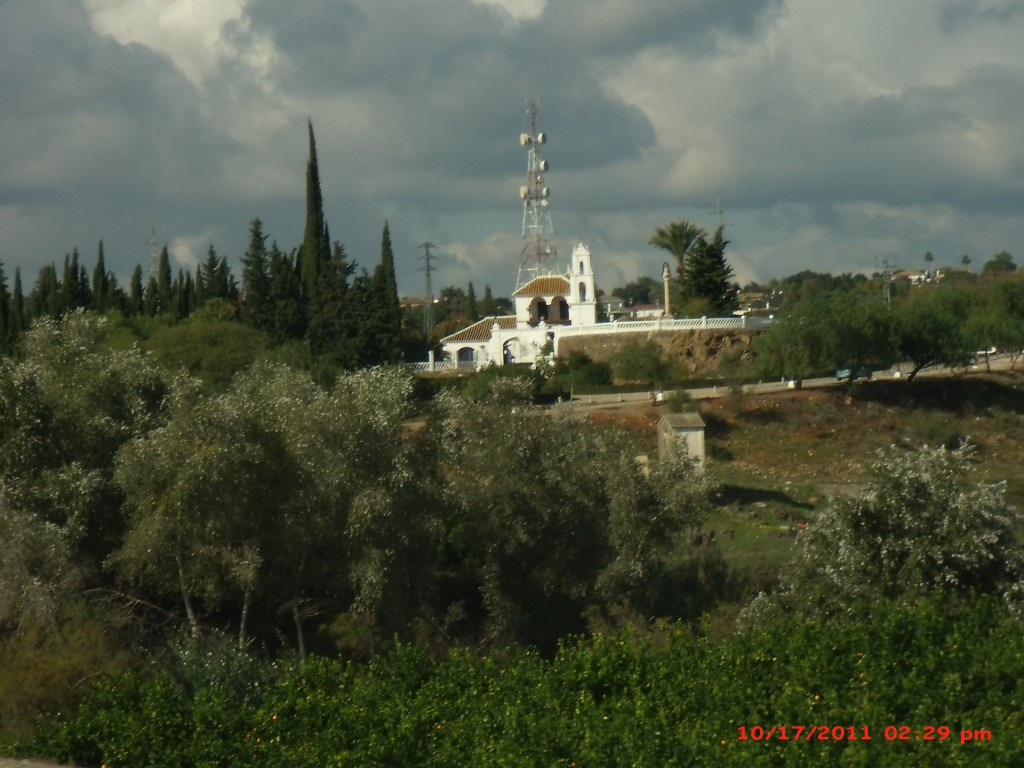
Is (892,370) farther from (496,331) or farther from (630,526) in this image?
(630,526)

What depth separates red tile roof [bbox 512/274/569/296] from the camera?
2886 inches

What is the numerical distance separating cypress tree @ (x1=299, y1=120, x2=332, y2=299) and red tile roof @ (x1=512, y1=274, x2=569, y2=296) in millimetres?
15561

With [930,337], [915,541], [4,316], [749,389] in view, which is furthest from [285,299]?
[915,541]

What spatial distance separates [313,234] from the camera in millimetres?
61000

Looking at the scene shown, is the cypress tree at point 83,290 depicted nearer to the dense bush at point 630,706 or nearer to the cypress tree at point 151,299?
the cypress tree at point 151,299

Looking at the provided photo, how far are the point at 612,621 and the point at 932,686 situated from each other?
429 inches

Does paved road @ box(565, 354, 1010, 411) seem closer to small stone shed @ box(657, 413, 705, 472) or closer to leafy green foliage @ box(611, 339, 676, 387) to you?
leafy green foliage @ box(611, 339, 676, 387)

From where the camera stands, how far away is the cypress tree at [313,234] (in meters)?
60.2

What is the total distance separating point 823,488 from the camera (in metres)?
45.7

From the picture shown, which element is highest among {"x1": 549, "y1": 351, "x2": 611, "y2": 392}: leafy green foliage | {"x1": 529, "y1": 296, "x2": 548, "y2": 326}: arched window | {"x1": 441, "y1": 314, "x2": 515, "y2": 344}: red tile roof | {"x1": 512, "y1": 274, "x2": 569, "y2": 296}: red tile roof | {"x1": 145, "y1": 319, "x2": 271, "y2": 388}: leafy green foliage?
{"x1": 512, "y1": 274, "x2": 569, "y2": 296}: red tile roof

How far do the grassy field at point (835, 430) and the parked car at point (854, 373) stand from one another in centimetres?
55

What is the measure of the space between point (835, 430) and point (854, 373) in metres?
5.26
